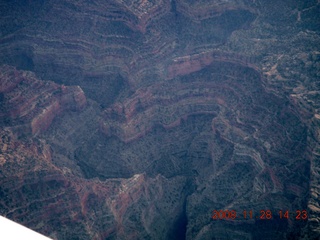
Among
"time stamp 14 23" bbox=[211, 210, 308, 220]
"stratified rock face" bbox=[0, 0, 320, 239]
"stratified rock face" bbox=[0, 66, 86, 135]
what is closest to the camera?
"time stamp 14 23" bbox=[211, 210, 308, 220]

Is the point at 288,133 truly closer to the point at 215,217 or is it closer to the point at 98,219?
the point at 215,217

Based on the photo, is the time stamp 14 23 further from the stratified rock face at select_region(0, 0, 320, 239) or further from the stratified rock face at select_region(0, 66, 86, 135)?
the stratified rock face at select_region(0, 66, 86, 135)

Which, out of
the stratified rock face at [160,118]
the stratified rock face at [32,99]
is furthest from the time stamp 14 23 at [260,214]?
the stratified rock face at [32,99]

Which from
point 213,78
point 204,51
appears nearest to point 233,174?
point 213,78

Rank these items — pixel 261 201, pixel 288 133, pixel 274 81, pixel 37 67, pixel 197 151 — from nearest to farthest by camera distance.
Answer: pixel 261 201 < pixel 288 133 < pixel 274 81 < pixel 197 151 < pixel 37 67

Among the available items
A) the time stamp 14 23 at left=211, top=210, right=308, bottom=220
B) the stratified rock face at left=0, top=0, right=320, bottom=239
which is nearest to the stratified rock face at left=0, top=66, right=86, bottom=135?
the stratified rock face at left=0, top=0, right=320, bottom=239

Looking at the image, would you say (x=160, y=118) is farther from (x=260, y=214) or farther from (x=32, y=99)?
(x=260, y=214)
